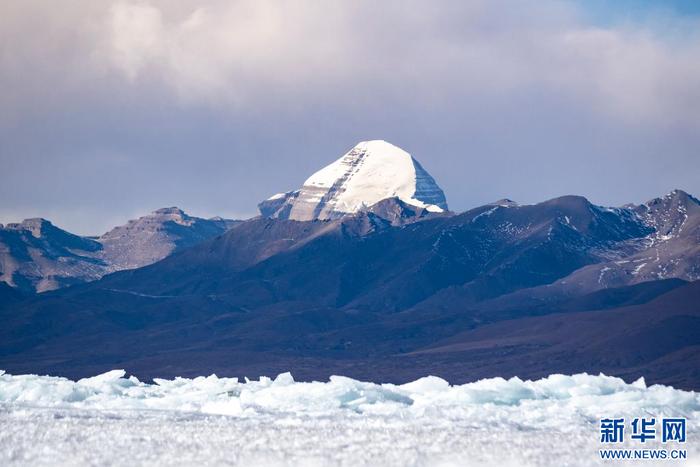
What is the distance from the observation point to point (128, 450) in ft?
177

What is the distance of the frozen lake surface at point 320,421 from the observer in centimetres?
5338

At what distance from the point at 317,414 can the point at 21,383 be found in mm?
24556

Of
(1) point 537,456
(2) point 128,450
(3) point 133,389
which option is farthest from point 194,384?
(1) point 537,456

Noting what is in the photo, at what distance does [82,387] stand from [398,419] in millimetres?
25602

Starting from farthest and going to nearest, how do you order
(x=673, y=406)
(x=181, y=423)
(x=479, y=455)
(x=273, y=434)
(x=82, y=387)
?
(x=82, y=387), (x=673, y=406), (x=181, y=423), (x=273, y=434), (x=479, y=455)

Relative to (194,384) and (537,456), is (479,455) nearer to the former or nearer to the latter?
(537,456)

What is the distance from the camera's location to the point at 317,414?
6788cm

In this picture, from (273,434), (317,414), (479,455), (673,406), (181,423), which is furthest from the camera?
(673,406)

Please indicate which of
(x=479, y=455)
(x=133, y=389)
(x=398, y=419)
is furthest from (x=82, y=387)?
Answer: (x=479, y=455)

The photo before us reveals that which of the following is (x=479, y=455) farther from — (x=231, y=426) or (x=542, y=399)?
(x=542, y=399)

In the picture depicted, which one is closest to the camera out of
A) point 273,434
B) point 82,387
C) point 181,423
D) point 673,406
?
point 273,434

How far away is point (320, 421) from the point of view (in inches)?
2516

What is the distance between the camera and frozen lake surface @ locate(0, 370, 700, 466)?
5338cm

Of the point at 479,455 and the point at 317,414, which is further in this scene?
the point at 317,414
